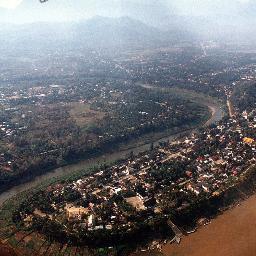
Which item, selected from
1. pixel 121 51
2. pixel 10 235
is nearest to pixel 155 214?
pixel 10 235

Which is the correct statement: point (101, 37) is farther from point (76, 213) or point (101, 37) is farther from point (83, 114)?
point (76, 213)

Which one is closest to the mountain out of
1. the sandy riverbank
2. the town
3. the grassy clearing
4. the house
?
the grassy clearing

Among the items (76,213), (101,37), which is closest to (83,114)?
(76,213)

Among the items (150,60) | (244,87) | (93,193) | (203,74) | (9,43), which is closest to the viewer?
(93,193)

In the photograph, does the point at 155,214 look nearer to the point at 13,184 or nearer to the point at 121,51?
the point at 13,184

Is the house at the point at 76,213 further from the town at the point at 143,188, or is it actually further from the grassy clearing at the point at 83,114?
the grassy clearing at the point at 83,114

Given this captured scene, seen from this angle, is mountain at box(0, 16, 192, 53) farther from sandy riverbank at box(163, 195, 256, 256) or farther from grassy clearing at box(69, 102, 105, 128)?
sandy riverbank at box(163, 195, 256, 256)

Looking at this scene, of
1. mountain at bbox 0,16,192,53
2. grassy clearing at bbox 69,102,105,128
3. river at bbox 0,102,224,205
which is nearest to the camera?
river at bbox 0,102,224,205

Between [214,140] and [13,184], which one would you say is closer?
[13,184]

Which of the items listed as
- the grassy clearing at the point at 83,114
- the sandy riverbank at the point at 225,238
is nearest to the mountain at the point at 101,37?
the grassy clearing at the point at 83,114

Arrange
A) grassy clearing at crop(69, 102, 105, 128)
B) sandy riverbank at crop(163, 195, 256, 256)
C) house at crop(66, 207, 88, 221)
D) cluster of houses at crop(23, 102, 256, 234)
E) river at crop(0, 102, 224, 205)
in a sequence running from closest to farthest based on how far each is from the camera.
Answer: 1. sandy riverbank at crop(163, 195, 256, 256)
2. house at crop(66, 207, 88, 221)
3. cluster of houses at crop(23, 102, 256, 234)
4. river at crop(0, 102, 224, 205)
5. grassy clearing at crop(69, 102, 105, 128)

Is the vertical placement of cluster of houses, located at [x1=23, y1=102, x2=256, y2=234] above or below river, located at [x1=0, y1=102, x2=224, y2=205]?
above
